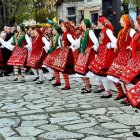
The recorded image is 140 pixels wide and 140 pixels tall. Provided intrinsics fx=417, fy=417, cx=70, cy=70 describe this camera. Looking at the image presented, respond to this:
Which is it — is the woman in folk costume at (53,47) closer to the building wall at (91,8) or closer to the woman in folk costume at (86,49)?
the woman in folk costume at (86,49)

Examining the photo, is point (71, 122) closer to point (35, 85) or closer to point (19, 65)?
point (35, 85)

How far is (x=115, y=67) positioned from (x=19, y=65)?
4470 mm

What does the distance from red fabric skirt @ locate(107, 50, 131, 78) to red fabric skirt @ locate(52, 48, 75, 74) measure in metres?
2.09

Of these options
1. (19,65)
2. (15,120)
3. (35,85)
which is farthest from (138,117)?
(19,65)

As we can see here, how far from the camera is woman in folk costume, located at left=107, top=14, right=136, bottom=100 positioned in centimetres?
748

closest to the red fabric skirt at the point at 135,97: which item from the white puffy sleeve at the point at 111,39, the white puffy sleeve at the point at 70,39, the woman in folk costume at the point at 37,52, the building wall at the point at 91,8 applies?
the white puffy sleeve at the point at 111,39

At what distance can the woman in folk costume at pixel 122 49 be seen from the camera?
7.48 metres

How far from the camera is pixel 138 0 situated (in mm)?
25547

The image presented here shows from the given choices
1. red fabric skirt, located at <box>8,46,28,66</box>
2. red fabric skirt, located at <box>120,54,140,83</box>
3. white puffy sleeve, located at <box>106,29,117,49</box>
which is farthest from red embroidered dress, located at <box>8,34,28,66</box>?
red fabric skirt, located at <box>120,54,140,83</box>

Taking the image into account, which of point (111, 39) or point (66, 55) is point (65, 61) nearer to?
point (66, 55)

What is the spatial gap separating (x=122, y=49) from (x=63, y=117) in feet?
5.97

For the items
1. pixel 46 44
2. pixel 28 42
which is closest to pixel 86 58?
pixel 46 44

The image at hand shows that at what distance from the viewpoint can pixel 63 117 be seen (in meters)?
6.75

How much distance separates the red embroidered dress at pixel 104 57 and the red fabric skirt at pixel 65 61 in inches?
57.4
